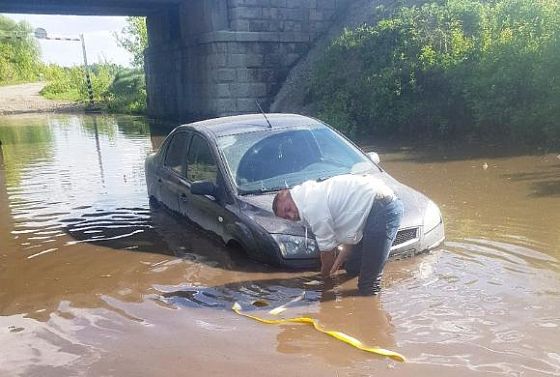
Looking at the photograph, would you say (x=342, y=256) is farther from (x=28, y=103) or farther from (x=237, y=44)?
(x=28, y=103)

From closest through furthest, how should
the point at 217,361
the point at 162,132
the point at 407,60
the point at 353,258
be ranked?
the point at 217,361, the point at 353,258, the point at 407,60, the point at 162,132

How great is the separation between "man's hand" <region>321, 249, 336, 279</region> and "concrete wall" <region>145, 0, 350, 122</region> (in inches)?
669

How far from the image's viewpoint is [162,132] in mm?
22984

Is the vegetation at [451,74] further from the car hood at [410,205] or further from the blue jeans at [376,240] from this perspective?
the blue jeans at [376,240]

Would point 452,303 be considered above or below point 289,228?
below

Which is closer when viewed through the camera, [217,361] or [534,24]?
[217,361]

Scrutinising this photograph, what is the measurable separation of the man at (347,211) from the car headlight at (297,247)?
529 mm

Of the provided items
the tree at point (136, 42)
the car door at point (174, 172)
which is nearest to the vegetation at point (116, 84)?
the tree at point (136, 42)

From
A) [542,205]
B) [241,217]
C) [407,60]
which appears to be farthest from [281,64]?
[241,217]

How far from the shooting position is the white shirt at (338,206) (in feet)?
14.3

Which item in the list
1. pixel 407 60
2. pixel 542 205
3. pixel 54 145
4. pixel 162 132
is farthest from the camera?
pixel 162 132

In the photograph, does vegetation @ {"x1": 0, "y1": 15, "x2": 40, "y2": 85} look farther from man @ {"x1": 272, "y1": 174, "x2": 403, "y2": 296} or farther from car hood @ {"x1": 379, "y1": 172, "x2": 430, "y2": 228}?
man @ {"x1": 272, "y1": 174, "x2": 403, "y2": 296}

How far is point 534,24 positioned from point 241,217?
9.43m

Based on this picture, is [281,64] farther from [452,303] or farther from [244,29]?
[452,303]
